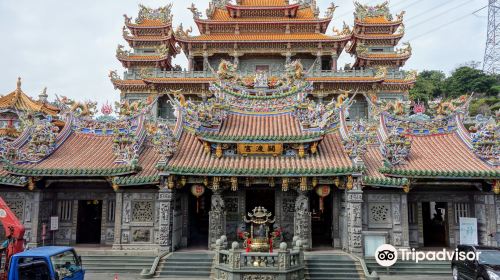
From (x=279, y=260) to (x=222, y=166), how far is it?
4.36m

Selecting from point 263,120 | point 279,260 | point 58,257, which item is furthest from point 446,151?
point 58,257

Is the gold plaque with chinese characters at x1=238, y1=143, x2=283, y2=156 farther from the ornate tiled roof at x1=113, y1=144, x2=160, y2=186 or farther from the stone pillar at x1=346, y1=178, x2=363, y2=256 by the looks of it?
the ornate tiled roof at x1=113, y1=144, x2=160, y2=186

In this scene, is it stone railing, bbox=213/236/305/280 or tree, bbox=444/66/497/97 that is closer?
stone railing, bbox=213/236/305/280

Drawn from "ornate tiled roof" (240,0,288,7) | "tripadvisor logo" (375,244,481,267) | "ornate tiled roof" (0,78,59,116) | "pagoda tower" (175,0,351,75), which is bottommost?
"tripadvisor logo" (375,244,481,267)

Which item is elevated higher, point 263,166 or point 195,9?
point 195,9

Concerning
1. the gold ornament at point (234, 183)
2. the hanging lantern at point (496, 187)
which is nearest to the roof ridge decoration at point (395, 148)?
the hanging lantern at point (496, 187)

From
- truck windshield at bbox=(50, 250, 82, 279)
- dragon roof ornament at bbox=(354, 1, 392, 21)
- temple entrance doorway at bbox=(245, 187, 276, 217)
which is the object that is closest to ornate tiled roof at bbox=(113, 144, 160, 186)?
truck windshield at bbox=(50, 250, 82, 279)

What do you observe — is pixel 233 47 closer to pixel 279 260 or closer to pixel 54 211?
pixel 54 211

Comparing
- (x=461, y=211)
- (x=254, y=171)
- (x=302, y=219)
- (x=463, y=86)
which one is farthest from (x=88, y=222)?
(x=463, y=86)

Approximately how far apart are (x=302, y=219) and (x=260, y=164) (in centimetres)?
280

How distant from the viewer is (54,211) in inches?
596

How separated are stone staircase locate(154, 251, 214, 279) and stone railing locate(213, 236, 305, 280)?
53.8 inches

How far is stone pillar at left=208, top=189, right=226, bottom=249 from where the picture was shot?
46.4 feet

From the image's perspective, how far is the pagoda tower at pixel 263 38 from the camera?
3188cm
